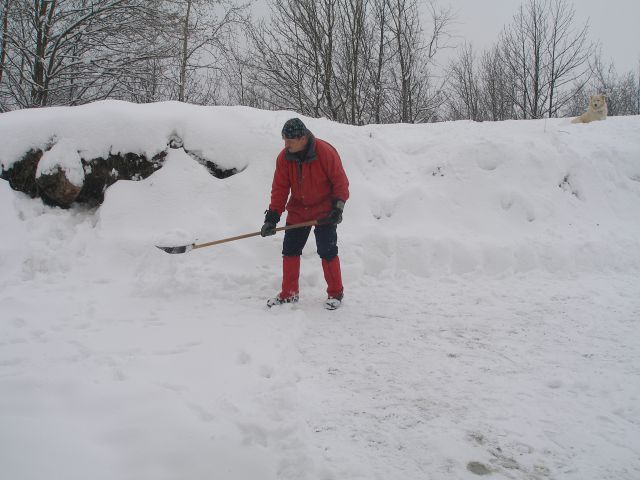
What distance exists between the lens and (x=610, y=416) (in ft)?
7.18

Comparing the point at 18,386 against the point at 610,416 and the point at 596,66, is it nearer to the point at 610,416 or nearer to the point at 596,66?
the point at 610,416

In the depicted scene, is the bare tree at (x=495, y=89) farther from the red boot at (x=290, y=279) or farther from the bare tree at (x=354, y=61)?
the red boot at (x=290, y=279)

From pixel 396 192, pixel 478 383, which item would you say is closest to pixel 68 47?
pixel 396 192

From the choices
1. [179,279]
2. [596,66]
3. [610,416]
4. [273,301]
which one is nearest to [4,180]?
[179,279]

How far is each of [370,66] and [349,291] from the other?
11.0m

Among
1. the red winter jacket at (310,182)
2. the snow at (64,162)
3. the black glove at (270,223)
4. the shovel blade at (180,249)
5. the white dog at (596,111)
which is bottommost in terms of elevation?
the shovel blade at (180,249)

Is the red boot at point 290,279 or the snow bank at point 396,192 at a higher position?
the snow bank at point 396,192

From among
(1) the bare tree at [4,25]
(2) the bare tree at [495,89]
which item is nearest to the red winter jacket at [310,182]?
(1) the bare tree at [4,25]

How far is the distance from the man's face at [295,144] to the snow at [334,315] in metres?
1.44

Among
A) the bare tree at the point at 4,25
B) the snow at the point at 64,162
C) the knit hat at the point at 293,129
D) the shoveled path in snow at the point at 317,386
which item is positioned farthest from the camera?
the bare tree at the point at 4,25

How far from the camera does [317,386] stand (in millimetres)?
2551

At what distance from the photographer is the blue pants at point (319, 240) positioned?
392 cm

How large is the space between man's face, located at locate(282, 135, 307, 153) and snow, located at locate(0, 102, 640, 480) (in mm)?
1438

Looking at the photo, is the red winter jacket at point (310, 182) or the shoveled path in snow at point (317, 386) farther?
the red winter jacket at point (310, 182)
